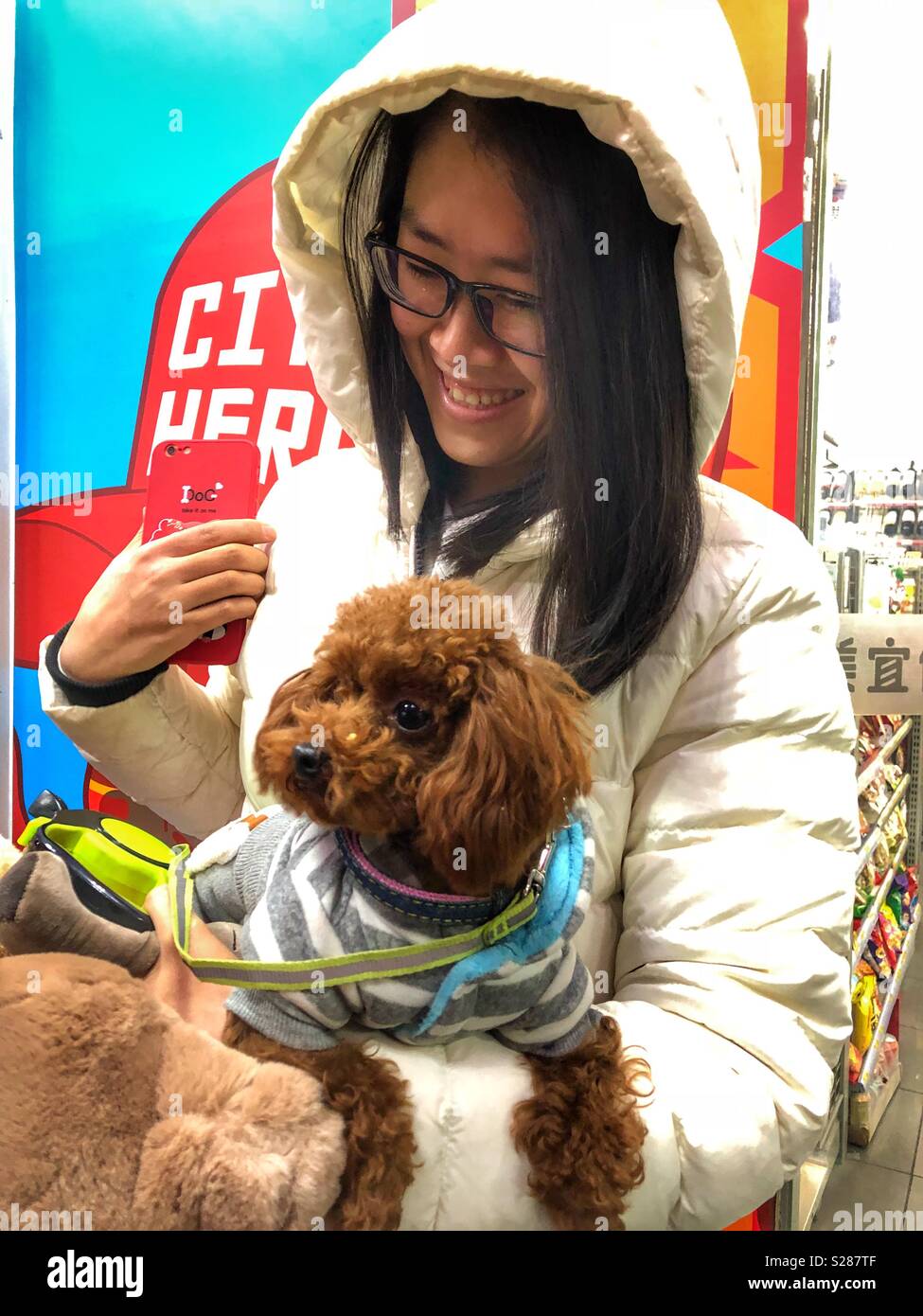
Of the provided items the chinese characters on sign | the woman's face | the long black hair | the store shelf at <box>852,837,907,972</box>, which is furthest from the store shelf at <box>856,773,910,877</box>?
the woman's face

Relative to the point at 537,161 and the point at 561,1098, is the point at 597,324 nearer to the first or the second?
the point at 537,161

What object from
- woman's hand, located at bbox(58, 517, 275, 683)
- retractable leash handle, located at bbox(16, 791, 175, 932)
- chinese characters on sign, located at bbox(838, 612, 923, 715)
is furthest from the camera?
chinese characters on sign, located at bbox(838, 612, 923, 715)

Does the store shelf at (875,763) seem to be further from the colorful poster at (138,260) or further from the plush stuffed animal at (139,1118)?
the plush stuffed animal at (139,1118)

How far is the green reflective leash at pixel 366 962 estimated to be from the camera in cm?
56

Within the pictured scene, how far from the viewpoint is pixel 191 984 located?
2.00 ft

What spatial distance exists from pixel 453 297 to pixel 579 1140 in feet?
2.20

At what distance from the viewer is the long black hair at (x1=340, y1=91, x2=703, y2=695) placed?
0.68 m

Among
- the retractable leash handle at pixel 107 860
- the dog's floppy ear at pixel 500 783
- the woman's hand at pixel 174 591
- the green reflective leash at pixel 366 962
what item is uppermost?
the woman's hand at pixel 174 591

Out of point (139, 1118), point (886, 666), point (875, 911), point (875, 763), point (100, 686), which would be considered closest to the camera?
point (139, 1118)

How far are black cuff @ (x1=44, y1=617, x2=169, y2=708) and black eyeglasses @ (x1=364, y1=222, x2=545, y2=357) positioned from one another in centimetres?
41

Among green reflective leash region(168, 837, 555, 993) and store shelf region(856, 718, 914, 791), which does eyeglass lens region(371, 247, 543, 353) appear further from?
store shelf region(856, 718, 914, 791)

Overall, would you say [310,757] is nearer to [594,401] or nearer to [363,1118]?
[363,1118]

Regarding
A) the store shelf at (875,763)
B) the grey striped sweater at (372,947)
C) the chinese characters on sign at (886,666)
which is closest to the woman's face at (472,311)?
the grey striped sweater at (372,947)

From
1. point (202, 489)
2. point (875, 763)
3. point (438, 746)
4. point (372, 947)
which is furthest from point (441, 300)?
→ point (875, 763)
